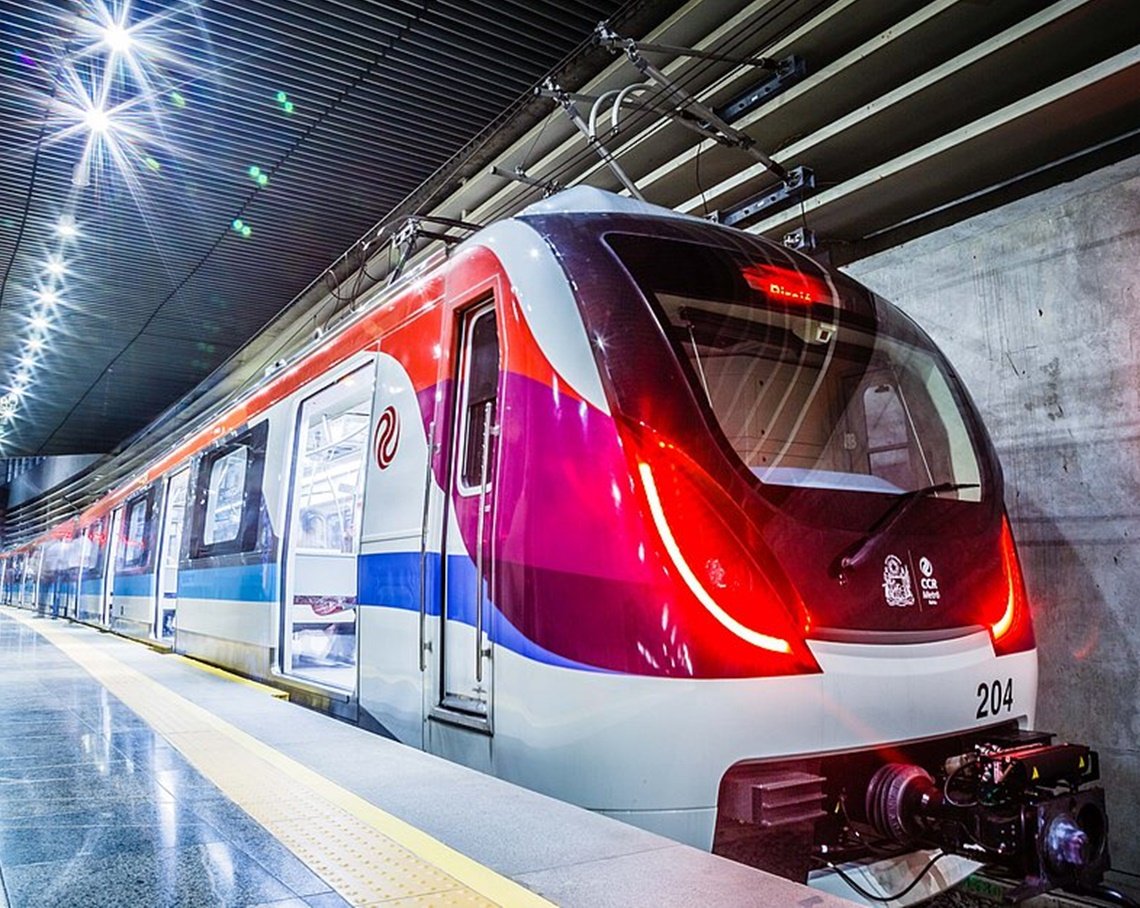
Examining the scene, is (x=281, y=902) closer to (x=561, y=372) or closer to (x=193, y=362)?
(x=561, y=372)

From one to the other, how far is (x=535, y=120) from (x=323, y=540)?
3646mm

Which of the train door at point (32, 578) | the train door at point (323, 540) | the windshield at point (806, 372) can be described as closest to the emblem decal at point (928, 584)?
the windshield at point (806, 372)

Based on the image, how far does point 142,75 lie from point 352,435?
2.70 meters

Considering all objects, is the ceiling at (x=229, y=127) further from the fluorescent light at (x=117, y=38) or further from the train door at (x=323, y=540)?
the train door at (x=323, y=540)

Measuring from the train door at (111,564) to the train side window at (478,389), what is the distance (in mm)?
10998

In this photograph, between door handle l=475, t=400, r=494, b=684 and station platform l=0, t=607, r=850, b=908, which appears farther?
door handle l=475, t=400, r=494, b=684

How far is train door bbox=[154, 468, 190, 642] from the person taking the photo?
9.80 m

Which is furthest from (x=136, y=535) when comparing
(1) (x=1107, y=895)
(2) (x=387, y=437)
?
(1) (x=1107, y=895)

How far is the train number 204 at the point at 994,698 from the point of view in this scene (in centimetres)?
323

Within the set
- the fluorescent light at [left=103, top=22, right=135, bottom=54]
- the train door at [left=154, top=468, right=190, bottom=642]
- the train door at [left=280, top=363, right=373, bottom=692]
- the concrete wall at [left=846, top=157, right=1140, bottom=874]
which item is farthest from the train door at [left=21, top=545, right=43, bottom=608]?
the concrete wall at [left=846, top=157, right=1140, bottom=874]

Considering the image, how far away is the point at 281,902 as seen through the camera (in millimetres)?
1952

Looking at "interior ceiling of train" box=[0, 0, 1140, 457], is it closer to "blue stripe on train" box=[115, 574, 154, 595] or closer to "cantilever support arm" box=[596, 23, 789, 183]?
"cantilever support arm" box=[596, 23, 789, 183]

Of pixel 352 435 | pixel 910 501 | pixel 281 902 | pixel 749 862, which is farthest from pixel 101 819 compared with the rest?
pixel 352 435

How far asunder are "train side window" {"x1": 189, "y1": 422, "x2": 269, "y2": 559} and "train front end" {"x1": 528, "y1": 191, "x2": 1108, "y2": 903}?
3771 millimetres
